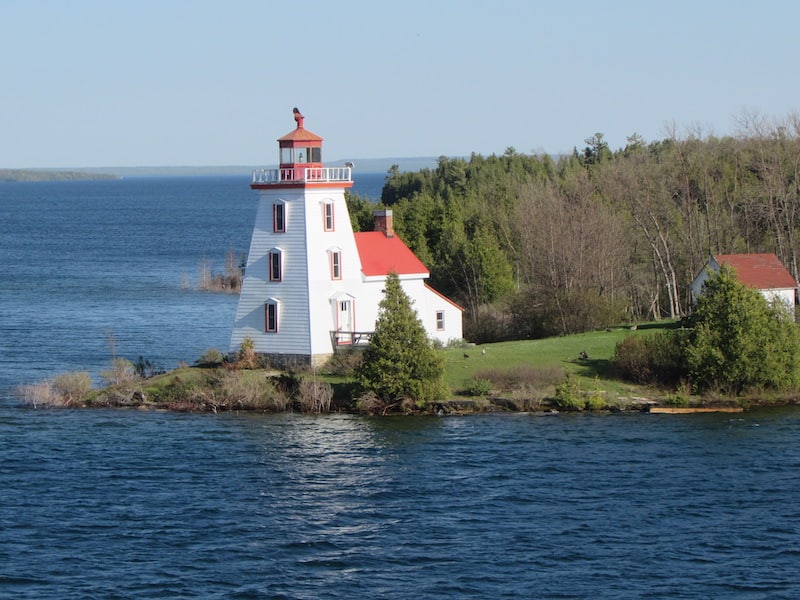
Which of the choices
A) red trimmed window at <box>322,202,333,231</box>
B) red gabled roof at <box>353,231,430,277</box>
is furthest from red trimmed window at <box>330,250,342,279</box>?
red gabled roof at <box>353,231,430,277</box>

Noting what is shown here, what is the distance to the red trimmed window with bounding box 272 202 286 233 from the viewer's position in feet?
182

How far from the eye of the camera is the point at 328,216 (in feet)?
183

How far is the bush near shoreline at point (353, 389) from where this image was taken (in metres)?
50.8

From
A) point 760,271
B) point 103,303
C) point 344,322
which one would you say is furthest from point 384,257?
point 103,303

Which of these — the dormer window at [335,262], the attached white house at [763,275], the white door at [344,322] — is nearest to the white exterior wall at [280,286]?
the dormer window at [335,262]

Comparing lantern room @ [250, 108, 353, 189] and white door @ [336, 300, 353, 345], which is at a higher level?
lantern room @ [250, 108, 353, 189]

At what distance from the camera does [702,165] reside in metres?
76.2

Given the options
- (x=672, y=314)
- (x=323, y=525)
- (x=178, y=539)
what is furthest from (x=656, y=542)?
(x=672, y=314)

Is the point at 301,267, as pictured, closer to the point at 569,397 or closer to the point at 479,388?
the point at 479,388

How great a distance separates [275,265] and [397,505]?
61.4ft

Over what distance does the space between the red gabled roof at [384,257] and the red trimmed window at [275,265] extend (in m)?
4.21

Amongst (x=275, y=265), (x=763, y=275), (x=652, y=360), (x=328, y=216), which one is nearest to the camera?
(x=652, y=360)

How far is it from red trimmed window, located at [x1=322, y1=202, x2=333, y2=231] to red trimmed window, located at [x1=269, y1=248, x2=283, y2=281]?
91.4 inches

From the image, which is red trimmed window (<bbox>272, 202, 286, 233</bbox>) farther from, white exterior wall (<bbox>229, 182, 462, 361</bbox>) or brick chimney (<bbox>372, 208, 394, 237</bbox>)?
brick chimney (<bbox>372, 208, 394, 237</bbox>)
